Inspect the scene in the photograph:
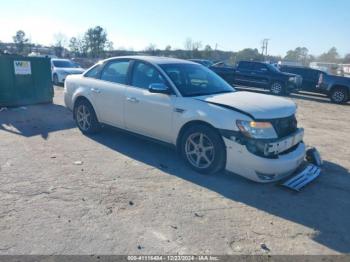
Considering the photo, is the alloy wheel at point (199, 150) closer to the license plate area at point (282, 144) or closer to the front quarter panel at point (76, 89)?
the license plate area at point (282, 144)

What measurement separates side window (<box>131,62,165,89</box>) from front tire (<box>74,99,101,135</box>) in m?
1.33

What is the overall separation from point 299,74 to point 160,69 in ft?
50.9

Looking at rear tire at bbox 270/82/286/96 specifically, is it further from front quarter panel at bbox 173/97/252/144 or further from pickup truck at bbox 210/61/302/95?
front quarter panel at bbox 173/97/252/144

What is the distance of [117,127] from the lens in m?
6.24

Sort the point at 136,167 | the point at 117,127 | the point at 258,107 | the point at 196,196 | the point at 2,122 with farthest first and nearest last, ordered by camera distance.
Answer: the point at 2,122, the point at 117,127, the point at 136,167, the point at 258,107, the point at 196,196

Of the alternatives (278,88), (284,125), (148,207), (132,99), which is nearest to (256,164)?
(284,125)

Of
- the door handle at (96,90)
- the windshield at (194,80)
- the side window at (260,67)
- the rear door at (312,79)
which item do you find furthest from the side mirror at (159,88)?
the rear door at (312,79)

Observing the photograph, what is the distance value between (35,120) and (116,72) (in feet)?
11.1

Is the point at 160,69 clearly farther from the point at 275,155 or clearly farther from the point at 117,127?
the point at 275,155

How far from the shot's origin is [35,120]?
8492 mm

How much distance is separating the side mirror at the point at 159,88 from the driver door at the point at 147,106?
0.10m

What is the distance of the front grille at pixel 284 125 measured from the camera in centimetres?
463

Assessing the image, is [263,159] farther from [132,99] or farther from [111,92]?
[111,92]

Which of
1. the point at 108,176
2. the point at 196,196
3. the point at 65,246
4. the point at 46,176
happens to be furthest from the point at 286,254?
the point at 46,176
